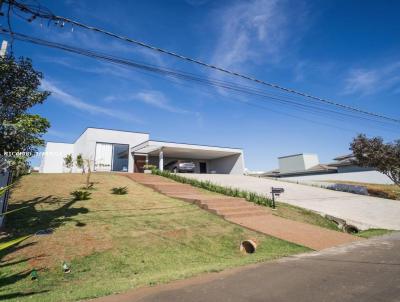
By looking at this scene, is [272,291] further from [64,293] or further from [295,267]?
[64,293]

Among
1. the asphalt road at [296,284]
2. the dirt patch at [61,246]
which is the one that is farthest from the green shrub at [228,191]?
the dirt patch at [61,246]

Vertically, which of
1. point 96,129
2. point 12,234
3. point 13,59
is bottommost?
point 12,234

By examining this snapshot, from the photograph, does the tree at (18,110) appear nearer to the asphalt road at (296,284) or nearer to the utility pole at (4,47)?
the utility pole at (4,47)

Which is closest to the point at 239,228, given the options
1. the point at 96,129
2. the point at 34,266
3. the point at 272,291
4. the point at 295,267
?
the point at 295,267

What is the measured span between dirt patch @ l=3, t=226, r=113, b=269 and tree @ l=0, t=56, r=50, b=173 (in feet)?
7.09

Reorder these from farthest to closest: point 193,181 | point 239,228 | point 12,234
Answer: point 193,181 → point 239,228 → point 12,234

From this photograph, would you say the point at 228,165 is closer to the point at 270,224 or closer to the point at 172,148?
the point at 172,148

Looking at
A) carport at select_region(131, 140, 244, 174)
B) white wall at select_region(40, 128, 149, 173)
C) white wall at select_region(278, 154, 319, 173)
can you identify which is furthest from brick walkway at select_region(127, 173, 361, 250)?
white wall at select_region(278, 154, 319, 173)

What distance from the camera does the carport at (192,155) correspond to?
28156mm

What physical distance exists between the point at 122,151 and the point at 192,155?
9.31 meters

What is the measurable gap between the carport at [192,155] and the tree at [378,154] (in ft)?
46.0

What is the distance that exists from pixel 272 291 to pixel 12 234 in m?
6.64

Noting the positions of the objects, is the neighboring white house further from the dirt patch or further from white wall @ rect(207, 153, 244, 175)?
the dirt patch

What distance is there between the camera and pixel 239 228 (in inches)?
379
